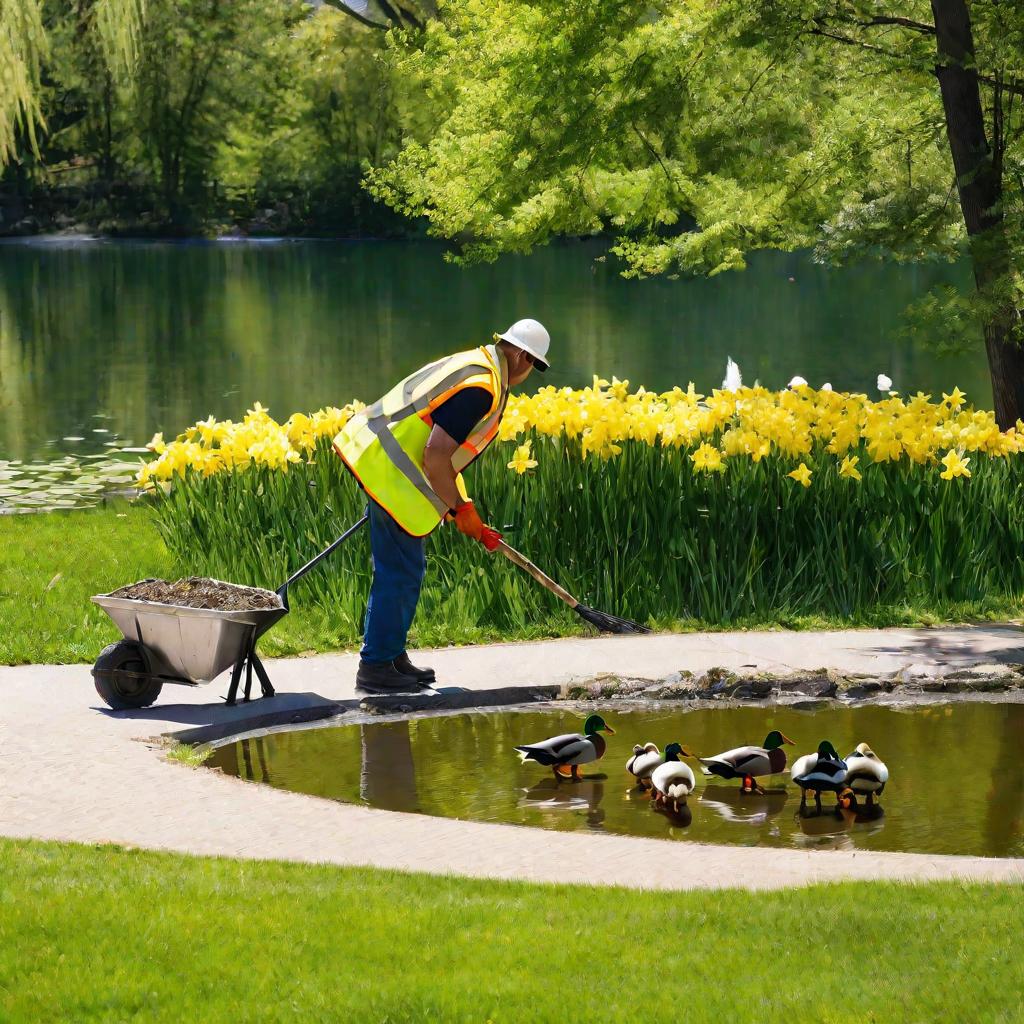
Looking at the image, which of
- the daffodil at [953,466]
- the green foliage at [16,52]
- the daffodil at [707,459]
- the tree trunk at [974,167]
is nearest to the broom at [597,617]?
the daffodil at [707,459]

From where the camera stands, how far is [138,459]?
843 inches

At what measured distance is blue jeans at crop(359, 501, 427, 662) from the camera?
8438 millimetres

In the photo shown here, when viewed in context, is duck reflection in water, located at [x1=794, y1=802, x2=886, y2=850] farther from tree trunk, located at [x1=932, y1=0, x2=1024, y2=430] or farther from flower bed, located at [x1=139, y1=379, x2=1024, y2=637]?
tree trunk, located at [x1=932, y1=0, x2=1024, y2=430]

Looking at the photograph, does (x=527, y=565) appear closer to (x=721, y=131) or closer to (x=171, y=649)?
(x=171, y=649)

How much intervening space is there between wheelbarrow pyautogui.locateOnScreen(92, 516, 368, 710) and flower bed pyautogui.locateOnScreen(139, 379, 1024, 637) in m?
1.82

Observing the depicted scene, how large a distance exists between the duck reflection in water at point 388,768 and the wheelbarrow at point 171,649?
2.06 feet

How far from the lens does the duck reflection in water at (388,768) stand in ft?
23.2

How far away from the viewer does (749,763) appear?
7.11m

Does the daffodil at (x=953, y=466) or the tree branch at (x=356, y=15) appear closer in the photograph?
the daffodil at (x=953, y=466)

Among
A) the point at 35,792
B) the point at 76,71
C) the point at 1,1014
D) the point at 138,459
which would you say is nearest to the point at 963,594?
the point at 35,792

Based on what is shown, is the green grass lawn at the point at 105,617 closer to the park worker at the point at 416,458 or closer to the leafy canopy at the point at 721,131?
the park worker at the point at 416,458

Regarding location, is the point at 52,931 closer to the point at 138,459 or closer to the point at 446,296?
the point at 138,459

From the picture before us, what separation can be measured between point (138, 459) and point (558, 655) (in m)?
13.1

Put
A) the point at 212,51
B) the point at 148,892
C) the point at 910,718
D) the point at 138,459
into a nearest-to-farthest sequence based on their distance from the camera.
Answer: the point at 148,892
the point at 910,718
the point at 138,459
the point at 212,51
